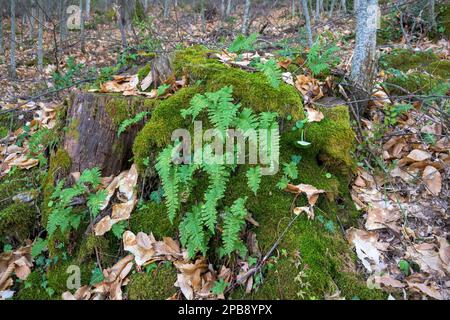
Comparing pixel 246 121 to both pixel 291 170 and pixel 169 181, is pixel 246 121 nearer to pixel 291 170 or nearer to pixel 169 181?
pixel 291 170

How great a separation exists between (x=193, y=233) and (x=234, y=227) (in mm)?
400

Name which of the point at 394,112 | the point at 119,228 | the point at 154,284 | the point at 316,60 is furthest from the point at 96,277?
the point at 394,112

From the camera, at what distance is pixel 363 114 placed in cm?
440

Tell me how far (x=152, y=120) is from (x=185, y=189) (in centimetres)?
96

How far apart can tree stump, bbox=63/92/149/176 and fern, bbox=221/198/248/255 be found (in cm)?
173

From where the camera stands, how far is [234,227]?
2900mm

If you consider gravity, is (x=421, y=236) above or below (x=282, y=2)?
below

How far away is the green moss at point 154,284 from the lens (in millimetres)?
2957

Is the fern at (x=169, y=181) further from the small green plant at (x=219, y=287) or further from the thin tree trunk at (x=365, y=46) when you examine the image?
the thin tree trunk at (x=365, y=46)

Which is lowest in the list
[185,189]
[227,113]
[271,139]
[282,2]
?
[185,189]

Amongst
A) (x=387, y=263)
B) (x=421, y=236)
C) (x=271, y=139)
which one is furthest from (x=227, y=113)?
(x=421, y=236)

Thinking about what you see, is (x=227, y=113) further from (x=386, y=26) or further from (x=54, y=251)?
(x=386, y=26)

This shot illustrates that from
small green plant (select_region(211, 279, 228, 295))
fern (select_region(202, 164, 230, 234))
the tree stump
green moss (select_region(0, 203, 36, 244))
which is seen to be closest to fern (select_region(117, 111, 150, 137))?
the tree stump

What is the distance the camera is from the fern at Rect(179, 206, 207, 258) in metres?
2.97
